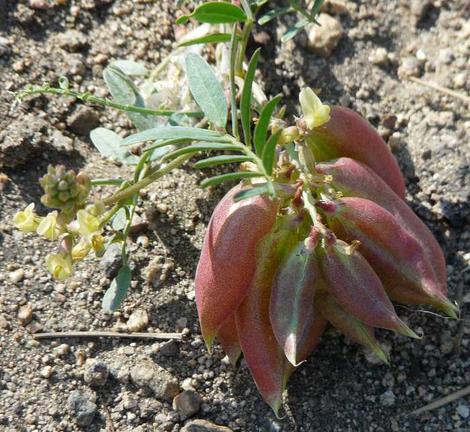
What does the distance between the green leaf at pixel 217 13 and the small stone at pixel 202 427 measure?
3.72 feet

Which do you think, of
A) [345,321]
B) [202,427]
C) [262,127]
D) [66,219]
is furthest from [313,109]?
[202,427]

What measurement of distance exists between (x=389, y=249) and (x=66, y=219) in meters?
0.85

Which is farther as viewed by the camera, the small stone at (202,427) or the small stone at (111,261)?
the small stone at (111,261)

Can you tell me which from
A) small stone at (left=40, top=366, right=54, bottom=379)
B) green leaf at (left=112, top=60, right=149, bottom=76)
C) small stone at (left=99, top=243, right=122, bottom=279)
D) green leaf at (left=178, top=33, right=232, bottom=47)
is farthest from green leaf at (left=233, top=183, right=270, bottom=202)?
green leaf at (left=112, top=60, right=149, bottom=76)

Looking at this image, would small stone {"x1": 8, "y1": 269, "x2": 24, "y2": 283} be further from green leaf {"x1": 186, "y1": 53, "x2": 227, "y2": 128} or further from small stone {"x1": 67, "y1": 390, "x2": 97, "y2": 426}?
green leaf {"x1": 186, "y1": 53, "x2": 227, "y2": 128}

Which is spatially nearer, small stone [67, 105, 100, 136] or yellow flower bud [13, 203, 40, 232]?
yellow flower bud [13, 203, 40, 232]

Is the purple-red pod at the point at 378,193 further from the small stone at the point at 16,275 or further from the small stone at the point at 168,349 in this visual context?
the small stone at the point at 16,275

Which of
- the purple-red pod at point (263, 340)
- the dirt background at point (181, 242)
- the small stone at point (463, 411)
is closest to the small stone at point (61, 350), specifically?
the dirt background at point (181, 242)

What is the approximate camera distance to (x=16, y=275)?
8.00 ft

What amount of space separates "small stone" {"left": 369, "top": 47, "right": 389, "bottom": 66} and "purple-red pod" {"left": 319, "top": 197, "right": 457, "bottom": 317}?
3.12 feet

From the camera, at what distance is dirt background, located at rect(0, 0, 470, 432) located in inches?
90.4

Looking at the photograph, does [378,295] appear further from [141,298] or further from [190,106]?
[190,106]

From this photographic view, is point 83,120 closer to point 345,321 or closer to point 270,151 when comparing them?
point 270,151

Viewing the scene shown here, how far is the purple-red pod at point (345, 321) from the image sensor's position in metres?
2.12
